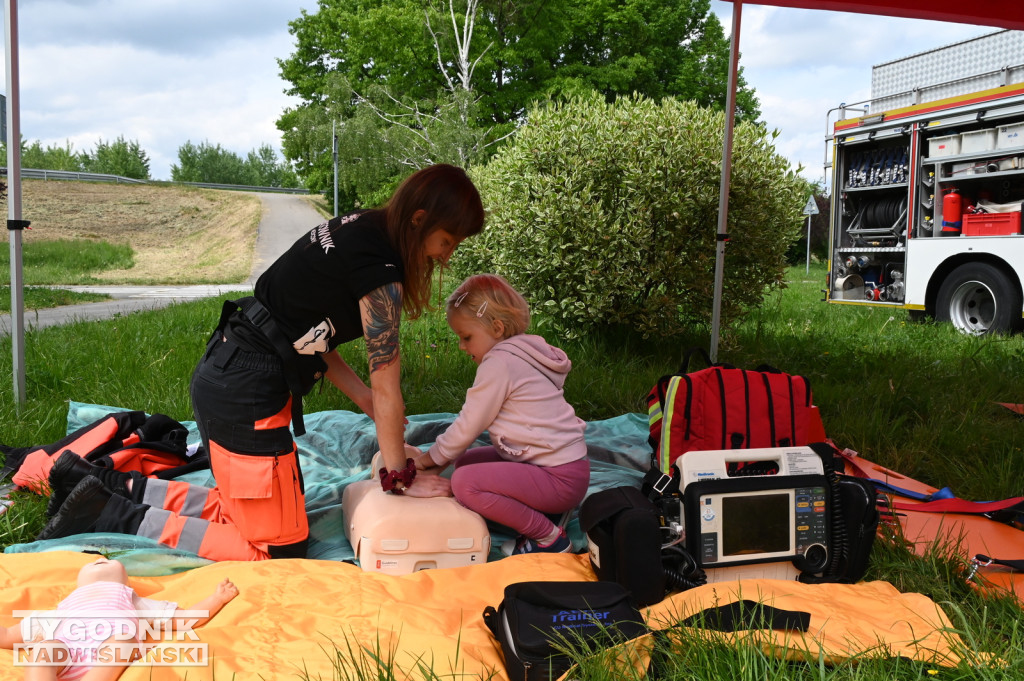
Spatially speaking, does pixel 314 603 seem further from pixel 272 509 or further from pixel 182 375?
pixel 182 375

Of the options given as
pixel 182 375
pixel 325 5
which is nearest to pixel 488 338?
pixel 182 375

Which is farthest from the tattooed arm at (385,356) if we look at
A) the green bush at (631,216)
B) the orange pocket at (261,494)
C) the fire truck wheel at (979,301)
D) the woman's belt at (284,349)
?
the fire truck wheel at (979,301)

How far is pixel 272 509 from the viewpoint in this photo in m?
2.75

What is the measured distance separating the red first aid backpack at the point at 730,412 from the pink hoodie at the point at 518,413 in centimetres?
50

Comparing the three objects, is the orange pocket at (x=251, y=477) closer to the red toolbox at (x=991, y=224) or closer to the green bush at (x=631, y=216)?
the green bush at (x=631, y=216)

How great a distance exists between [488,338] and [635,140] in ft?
11.7

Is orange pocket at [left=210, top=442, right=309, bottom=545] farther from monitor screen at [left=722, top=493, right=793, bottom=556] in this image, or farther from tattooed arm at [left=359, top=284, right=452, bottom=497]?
monitor screen at [left=722, top=493, right=793, bottom=556]

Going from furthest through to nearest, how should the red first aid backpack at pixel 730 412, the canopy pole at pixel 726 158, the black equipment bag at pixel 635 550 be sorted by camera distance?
the canopy pole at pixel 726 158 → the red first aid backpack at pixel 730 412 → the black equipment bag at pixel 635 550

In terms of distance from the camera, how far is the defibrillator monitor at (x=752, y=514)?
8.32 ft

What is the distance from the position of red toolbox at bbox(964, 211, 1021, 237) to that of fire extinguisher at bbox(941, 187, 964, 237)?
0.38 feet

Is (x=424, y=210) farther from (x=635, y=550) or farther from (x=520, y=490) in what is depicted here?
(x=635, y=550)

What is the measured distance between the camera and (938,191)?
28.6 feet

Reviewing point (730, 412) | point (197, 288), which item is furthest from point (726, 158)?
point (197, 288)

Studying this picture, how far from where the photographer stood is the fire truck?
26.4ft
